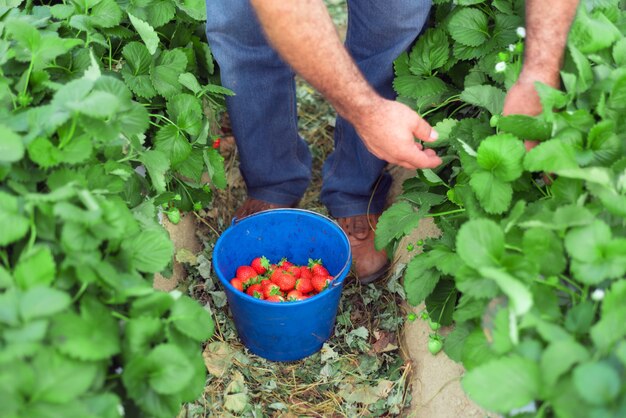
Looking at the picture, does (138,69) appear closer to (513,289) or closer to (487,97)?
(487,97)

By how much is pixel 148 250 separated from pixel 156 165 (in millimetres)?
387

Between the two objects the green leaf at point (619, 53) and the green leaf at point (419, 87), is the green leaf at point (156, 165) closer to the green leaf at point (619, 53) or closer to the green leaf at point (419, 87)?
the green leaf at point (419, 87)

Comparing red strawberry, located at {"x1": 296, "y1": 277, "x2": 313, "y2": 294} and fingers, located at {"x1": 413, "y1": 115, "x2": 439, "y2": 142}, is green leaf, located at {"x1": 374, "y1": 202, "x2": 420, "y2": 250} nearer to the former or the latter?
fingers, located at {"x1": 413, "y1": 115, "x2": 439, "y2": 142}

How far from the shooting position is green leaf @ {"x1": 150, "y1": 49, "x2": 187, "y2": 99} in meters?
1.87

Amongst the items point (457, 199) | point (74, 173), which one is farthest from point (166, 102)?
point (457, 199)

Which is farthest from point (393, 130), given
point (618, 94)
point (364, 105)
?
point (618, 94)

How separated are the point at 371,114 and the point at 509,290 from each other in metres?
0.62

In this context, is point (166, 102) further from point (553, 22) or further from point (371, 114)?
point (553, 22)

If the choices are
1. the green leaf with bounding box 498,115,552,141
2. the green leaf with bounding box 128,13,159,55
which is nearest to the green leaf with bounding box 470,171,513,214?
the green leaf with bounding box 498,115,552,141

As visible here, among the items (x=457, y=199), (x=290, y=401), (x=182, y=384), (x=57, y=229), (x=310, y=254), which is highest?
(x=57, y=229)

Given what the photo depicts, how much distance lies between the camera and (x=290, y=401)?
208 centimetres

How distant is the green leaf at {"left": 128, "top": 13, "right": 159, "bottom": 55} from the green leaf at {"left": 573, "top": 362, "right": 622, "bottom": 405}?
1302 millimetres

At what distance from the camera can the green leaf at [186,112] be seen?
72.4 inches

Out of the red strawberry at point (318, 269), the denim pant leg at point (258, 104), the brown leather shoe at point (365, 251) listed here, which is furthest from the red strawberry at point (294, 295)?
the denim pant leg at point (258, 104)
